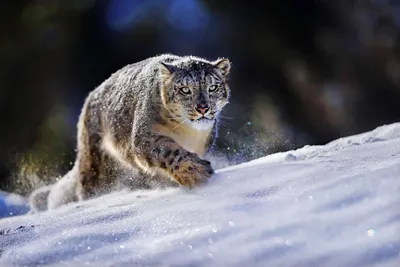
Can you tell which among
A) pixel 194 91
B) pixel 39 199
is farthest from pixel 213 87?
pixel 39 199

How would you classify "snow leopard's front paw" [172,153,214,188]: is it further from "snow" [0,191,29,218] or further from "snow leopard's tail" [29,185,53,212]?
"snow" [0,191,29,218]

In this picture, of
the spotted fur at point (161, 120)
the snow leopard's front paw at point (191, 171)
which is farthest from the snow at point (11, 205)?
the snow leopard's front paw at point (191, 171)

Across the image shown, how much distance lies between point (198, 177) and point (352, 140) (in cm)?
108

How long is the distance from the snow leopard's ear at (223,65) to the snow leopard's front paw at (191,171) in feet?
2.66

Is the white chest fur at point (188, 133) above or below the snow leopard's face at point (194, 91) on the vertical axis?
below

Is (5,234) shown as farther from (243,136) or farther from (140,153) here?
(243,136)

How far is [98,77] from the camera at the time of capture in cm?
880

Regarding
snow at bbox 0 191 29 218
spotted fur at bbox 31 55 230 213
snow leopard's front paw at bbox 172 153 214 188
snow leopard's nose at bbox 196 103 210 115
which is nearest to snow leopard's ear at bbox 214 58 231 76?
spotted fur at bbox 31 55 230 213

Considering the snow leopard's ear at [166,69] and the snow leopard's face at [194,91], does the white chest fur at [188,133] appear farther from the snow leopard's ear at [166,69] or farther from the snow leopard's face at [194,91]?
the snow leopard's ear at [166,69]

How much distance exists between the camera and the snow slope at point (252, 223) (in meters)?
2.65

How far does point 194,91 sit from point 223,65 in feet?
1.27

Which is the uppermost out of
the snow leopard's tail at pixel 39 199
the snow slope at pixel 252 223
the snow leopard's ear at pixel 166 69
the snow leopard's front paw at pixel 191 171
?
the snow leopard's ear at pixel 166 69

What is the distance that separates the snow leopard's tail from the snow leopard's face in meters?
2.25

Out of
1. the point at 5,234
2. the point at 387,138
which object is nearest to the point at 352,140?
the point at 387,138
